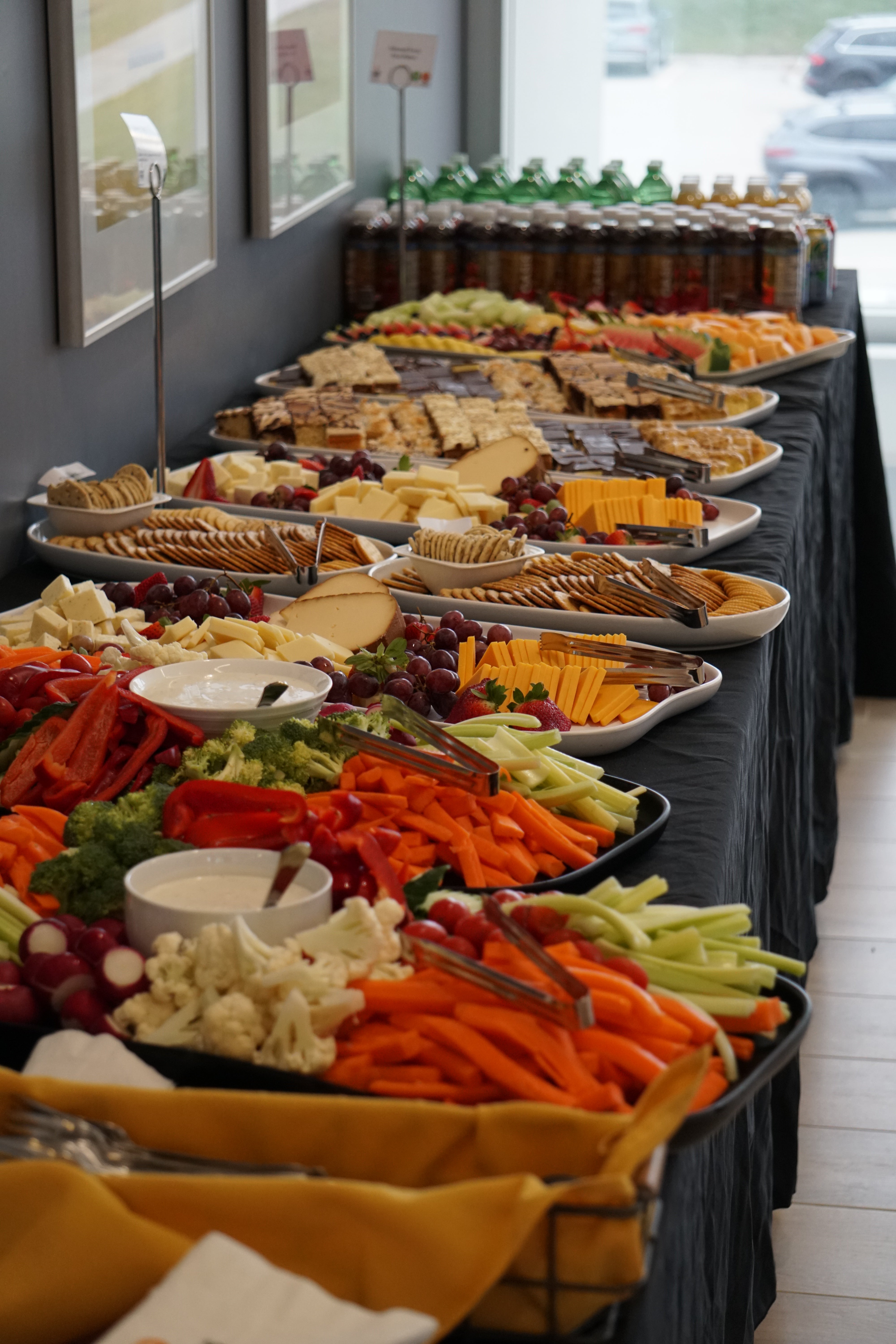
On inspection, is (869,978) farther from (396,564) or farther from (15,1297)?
(15,1297)

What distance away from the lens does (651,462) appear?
2.74 m

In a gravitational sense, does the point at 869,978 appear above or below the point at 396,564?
below

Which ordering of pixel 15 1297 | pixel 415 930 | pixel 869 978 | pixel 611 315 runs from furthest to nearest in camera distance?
pixel 611 315, pixel 869 978, pixel 415 930, pixel 15 1297

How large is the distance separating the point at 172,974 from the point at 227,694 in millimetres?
535

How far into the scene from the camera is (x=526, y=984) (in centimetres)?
96

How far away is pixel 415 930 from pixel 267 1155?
0.20 metres

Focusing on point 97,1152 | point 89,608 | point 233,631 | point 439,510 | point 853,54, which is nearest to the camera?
point 97,1152

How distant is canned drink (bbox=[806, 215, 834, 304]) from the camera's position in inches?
176

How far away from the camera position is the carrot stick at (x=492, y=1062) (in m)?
0.92

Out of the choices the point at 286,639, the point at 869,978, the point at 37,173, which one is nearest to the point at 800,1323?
the point at 869,978

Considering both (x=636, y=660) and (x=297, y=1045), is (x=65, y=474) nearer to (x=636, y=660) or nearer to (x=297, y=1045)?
(x=636, y=660)

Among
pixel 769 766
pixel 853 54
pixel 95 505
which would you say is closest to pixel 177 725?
pixel 95 505

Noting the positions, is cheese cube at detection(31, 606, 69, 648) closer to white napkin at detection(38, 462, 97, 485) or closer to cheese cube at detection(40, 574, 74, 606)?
cheese cube at detection(40, 574, 74, 606)

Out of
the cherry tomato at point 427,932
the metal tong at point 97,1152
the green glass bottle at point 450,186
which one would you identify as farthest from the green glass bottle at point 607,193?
the metal tong at point 97,1152
